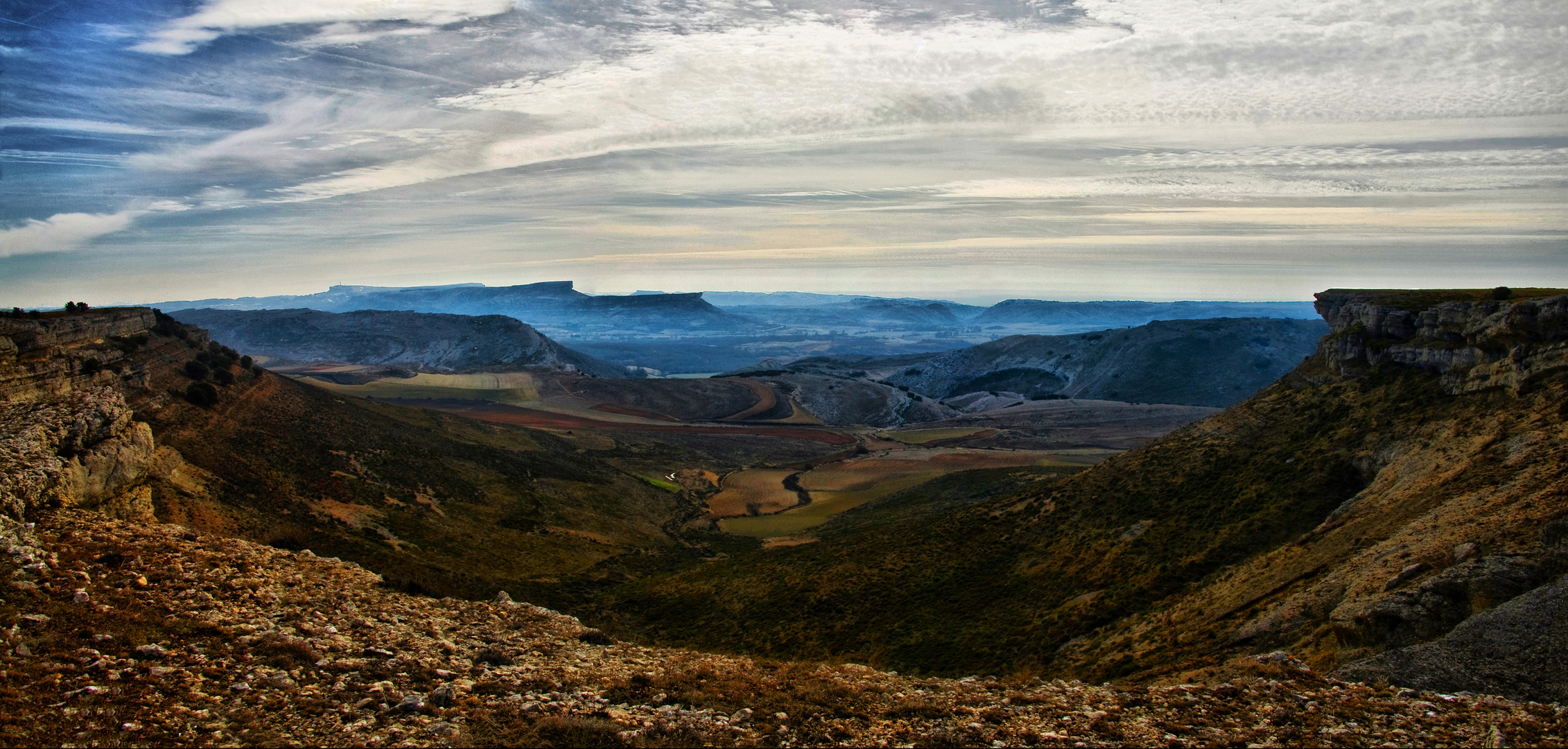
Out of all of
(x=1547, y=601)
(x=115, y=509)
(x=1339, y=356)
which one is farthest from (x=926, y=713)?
(x=1339, y=356)

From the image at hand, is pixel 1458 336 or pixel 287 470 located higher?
pixel 1458 336

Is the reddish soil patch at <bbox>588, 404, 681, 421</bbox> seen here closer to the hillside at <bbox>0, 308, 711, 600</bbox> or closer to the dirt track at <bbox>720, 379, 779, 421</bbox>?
the dirt track at <bbox>720, 379, 779, 421</bbox>

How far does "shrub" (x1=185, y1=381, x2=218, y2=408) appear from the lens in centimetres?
3575

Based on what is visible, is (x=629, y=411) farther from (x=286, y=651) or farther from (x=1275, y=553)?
(x=286, y=651)

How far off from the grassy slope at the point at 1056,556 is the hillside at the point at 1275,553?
4.2 inches

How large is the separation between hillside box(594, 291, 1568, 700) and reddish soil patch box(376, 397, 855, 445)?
72220 mm

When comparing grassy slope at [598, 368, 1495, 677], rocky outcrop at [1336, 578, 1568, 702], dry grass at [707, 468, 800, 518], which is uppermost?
rocky outcrop at [1336, 578, 1568, 702]

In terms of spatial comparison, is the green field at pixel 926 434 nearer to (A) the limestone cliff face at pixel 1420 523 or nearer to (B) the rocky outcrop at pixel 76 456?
(A) the limestone cliff face at pixel 1420 523

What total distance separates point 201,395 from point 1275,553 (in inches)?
1759

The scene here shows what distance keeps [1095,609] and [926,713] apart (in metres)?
13.2

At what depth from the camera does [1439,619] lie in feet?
45.5

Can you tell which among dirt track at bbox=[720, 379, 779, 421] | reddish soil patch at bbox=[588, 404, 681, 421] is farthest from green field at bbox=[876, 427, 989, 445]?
reddish soil patch at bbox=[588, 404, 681, 421]

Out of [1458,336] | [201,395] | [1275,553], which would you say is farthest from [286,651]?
[1458,336]

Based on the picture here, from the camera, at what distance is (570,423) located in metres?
108
